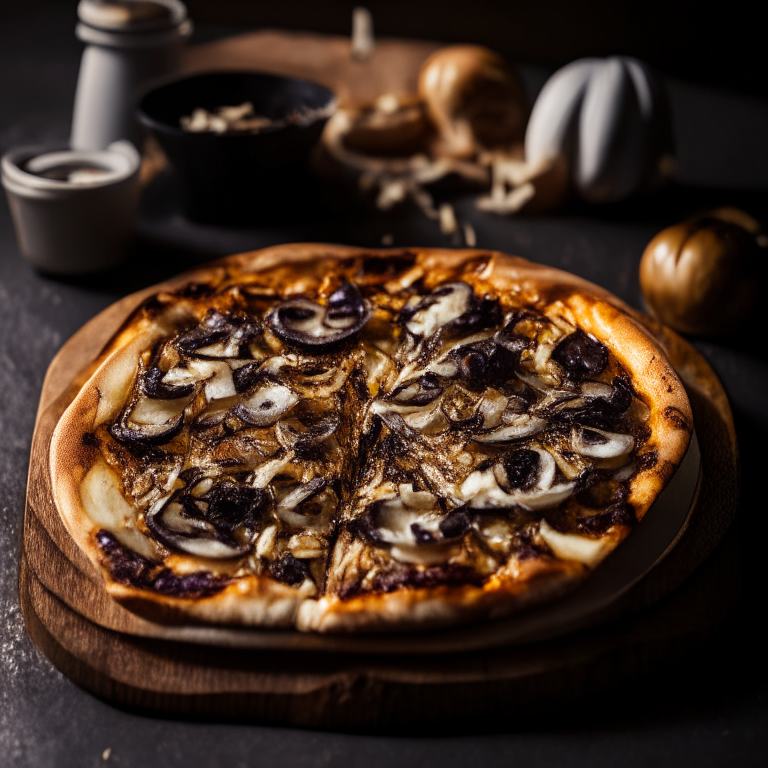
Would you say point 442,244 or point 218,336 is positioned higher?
point 218,336

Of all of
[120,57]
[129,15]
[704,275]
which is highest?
[129,15]

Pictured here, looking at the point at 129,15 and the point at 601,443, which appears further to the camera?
the point at 129,15

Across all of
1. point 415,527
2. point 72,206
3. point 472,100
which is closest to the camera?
point 415,527

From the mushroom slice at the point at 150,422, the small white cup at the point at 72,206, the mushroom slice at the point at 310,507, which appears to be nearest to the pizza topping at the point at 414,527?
the mushroom slice at the point at 310,507

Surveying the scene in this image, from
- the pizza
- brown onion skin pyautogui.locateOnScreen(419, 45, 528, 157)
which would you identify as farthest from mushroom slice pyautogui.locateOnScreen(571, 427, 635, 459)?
brown onion skin pyautogui.locateOnScreen(419, 45, 528, 157)

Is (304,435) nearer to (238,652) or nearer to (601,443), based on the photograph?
(238,652)

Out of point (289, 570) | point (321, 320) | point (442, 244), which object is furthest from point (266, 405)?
point (442, 244)
